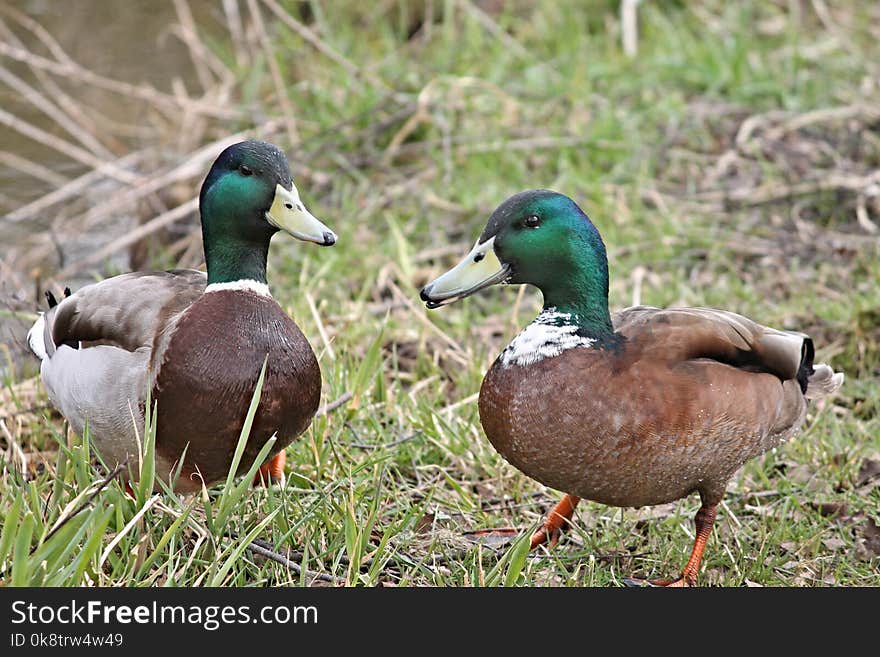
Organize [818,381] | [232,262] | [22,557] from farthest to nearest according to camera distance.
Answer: [818,381] < [232,262] < [22,557]

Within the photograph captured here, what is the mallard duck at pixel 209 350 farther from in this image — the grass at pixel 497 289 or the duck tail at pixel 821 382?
the duck tail at pixel 821 382

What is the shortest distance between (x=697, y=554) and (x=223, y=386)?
1375 millimetres

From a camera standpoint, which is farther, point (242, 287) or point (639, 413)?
point (242, 287)

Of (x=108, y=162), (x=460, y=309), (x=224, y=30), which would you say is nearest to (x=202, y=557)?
(x=460, y=309)

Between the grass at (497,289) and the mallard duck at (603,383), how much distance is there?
0.26 m

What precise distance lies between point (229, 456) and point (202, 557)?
0.95 ft

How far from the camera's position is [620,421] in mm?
3115

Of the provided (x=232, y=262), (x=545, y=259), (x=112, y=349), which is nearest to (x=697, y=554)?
(x=545, y=259)

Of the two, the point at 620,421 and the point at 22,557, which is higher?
the point at 22,557

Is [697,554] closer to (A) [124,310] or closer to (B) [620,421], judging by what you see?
(B) [620,421]

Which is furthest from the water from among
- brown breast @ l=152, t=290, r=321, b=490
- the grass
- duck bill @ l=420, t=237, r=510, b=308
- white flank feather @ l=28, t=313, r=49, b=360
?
duck bill @ l=420, t=237, r=510, b=308

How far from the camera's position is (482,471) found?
3.96m

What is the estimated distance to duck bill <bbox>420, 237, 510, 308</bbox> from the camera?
324 centimetres

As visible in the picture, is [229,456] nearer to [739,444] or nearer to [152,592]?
[152,592]
